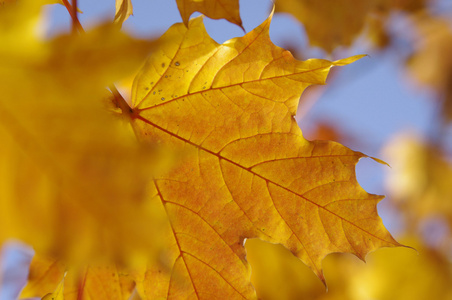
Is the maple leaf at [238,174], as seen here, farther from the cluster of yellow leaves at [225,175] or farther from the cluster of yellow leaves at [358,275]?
the cluster of yellow leaves at [358,275]

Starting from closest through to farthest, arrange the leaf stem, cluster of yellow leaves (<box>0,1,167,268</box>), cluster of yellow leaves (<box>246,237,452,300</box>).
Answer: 1. cluster of yellow leaves (<box>0,1,167,268</box>)
2. the leaf stem
3. cluster of yellow leaves (<box>246,237,452,300</box>)

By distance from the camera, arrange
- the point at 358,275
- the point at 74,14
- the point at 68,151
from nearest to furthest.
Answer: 1. the point at 68,151
2. the point at 74,14
3. the point at 358,275

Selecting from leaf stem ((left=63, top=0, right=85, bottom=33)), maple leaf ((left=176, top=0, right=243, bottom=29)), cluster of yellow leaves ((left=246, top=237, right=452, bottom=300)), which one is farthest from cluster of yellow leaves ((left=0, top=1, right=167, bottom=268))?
cluster of yellow leaves ((left=246, top=237, right=452, bottom=300))

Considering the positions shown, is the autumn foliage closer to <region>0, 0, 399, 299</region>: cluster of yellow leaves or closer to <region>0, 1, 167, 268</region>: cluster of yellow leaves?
<region>0, 0, 399, 299</region>: cluster of yellow leaves

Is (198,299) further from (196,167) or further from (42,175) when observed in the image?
(42,175)

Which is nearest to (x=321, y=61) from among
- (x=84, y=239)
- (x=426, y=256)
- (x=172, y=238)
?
(x=172, y=238)

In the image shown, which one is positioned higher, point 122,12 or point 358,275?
point 122,12

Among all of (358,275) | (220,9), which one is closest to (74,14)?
(220,9)

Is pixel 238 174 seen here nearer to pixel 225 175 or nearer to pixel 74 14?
pixel 225 175
